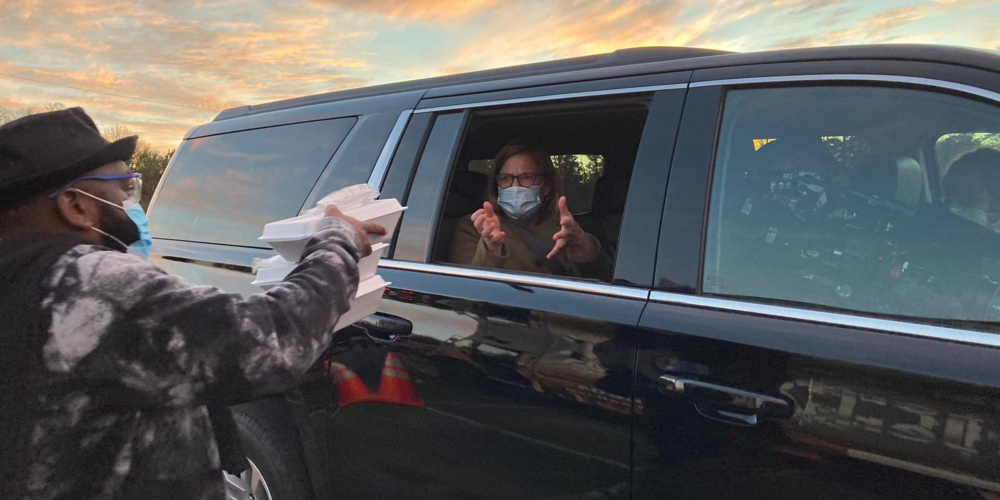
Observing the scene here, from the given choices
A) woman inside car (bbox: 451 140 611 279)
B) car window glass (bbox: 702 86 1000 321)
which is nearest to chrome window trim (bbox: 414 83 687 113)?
car window glass (bbox: 702 86 1000 321)

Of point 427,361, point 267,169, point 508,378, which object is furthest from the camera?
point 267,169

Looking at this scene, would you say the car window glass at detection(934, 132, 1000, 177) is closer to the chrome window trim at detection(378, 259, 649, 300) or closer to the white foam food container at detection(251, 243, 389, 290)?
the chrome window trim at detection(378, 259, 649, 300)

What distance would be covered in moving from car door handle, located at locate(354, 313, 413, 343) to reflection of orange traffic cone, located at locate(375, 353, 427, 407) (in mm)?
66

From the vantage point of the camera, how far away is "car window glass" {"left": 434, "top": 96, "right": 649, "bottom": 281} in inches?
92.4

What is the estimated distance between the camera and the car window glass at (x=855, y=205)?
1353 millimetres

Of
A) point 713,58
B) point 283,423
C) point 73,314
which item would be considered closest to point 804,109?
point 713,58

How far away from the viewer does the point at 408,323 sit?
2.01 metres

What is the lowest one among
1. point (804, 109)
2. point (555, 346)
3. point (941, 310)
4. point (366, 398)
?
point (366, 398)

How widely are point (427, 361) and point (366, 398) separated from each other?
288 mm

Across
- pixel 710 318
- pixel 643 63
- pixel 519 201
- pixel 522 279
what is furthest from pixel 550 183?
pixel 710 318

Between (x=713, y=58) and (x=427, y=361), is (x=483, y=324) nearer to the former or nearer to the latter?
(x=427, y=361)

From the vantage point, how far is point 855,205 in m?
1.51

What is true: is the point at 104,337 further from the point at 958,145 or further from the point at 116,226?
the point at 958,145

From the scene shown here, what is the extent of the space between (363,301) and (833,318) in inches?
40.8
